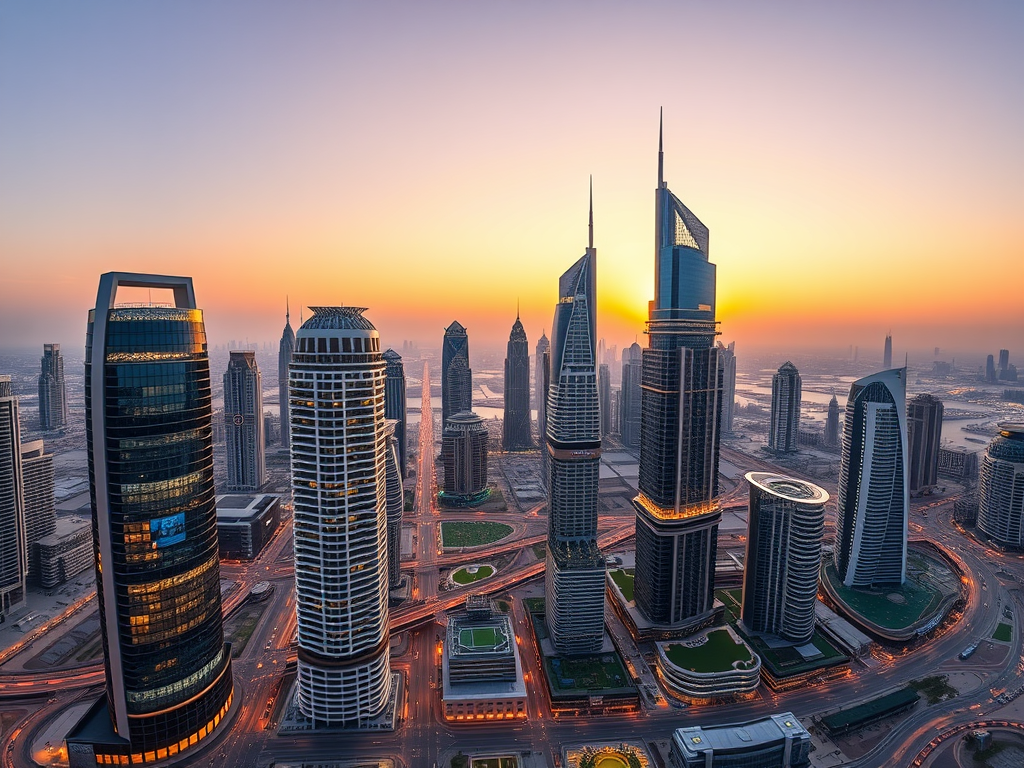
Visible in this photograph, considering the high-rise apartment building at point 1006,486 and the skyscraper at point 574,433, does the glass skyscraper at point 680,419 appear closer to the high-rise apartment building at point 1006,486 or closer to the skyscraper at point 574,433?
the skyscraper at point 574,433

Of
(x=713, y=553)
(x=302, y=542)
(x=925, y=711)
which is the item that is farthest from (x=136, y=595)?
(x=925, y=711)

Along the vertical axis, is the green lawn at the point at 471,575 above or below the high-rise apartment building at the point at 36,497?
below

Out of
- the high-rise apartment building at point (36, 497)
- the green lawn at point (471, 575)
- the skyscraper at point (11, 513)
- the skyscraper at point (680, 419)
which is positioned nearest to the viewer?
the skyscraper at point (680, 419)

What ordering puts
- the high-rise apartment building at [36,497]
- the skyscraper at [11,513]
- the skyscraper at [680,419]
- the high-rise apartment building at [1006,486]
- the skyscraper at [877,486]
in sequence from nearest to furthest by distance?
the skyscraper at [680,419]
the skyscraper at [11,513]
the skyscraper at [877,486]
the high-rise apartment building at [36,497]
the high-rise apartment building at [1006,486]

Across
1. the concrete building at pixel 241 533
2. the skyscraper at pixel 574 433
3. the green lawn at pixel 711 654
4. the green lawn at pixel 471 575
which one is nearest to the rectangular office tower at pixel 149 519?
the skyscraper at pixel 574 433

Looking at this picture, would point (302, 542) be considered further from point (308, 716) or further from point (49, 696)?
point (49, 696)

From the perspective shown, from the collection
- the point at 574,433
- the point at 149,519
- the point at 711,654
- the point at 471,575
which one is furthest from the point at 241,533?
the point at 711,654

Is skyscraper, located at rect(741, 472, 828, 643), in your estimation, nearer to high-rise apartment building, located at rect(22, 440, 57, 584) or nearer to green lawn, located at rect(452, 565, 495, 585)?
green lawn, located at rect(452, 565, 495, 585)

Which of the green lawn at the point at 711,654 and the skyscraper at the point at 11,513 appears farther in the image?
the skyscraper at the point at 11,513
